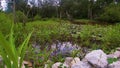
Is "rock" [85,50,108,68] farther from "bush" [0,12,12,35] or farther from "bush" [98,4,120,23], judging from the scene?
"bush" [98,4,120,23]

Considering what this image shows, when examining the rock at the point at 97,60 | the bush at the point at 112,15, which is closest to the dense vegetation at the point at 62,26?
the bush at the point at 112,15

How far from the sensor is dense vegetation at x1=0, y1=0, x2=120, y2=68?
20.1 feet

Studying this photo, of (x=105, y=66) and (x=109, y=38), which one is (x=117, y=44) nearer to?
(x=109, y=38)

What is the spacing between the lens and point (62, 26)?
1289 cm

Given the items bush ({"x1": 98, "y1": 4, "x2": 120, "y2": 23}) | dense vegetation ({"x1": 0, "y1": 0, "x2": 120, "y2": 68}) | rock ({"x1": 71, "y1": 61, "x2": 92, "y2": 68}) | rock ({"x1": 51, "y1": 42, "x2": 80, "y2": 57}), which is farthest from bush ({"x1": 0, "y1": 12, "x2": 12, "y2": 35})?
bush ({"x1": 98, "y1": 4, "x2": 120, "y2": 23})

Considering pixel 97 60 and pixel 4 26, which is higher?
pixel 4 26

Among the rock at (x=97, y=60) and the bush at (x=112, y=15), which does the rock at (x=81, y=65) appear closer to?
the rock at (x=97, y=60)

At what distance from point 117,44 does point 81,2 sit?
64.4 feet

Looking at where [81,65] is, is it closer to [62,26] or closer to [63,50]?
[63,50]

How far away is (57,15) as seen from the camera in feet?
77.0

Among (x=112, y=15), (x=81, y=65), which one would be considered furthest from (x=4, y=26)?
(x=112, y=15)

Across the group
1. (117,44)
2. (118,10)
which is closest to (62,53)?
(117,44)

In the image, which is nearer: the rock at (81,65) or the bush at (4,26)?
the rock at (81,65)

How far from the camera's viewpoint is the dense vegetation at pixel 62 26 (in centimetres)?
A: 614
